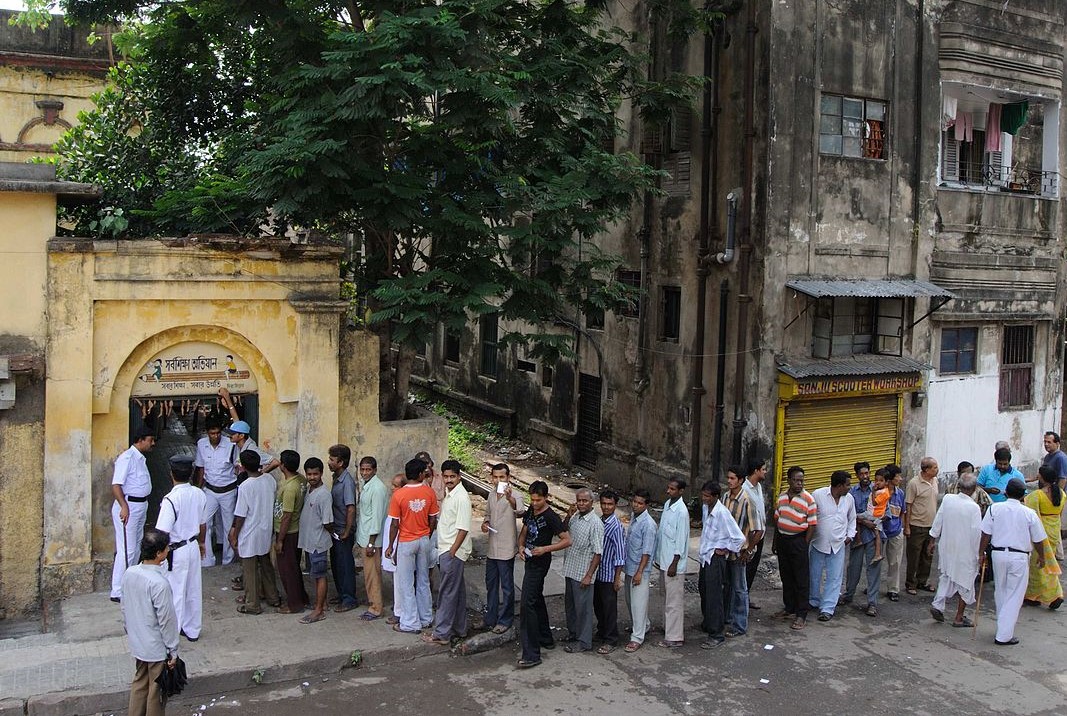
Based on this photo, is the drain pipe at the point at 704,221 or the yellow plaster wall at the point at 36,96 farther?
the yellow plaster wall at the point at 36,96

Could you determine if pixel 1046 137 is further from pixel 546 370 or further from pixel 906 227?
pixel 546 370

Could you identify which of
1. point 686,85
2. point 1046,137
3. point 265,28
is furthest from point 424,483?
point 1046,137

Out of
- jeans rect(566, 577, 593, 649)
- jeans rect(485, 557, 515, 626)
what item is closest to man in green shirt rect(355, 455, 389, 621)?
jeans rect(485, 557, 515, 626)

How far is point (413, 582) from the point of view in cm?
907

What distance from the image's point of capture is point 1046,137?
16.6 meters

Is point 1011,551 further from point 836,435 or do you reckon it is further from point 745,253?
A: point 745,253

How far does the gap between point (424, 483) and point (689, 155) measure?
24.9 ft

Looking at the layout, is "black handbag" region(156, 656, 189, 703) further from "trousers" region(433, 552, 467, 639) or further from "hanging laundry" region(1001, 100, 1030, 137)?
"hanging laundry" region(1001, 100, 1030, 137)

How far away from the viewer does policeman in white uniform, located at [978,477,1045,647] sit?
30.6 ft

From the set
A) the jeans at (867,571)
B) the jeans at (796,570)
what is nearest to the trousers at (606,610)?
the jeans at (796,570)

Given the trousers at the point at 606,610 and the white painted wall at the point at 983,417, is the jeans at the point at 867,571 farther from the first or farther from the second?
the white painted wall at the point at 983,417

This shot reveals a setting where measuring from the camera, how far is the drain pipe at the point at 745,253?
1334 cm

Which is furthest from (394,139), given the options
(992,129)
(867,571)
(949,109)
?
(992,129)

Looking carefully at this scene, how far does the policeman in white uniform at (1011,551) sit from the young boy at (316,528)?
21.6ft
